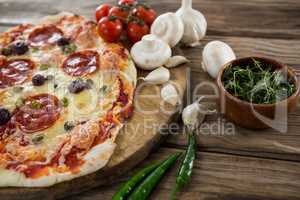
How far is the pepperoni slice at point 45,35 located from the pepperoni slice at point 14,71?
0.23 metres

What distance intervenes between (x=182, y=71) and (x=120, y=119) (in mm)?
646

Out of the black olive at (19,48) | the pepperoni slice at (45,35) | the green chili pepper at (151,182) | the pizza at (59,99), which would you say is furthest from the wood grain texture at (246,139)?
the black olive at (19,48)

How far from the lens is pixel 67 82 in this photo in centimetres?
304

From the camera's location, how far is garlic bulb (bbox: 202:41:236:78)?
10.3 feet

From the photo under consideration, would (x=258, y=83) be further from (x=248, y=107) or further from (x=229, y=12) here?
(x=229, y=12)

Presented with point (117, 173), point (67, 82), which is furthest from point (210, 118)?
point (67, 82)

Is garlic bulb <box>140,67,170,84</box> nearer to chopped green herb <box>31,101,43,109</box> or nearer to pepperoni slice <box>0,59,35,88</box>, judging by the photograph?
chopped green herb <box>31,101,43,109</box>

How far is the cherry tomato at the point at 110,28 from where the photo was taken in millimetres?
3307

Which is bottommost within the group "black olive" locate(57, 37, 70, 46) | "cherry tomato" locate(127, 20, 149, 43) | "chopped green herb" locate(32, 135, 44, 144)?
"chopped green herb" locate(32, 135, 44, 144)

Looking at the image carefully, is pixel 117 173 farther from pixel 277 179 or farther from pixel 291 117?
pixel 291 117

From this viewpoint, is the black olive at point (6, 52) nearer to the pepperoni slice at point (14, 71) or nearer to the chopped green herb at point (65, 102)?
the pepperoni slice at point (14, 71)

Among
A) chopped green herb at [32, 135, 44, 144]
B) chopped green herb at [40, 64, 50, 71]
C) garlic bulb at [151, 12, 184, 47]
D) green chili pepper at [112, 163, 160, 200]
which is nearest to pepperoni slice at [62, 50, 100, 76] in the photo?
chopped green herb at [40, 64, 50, 71]

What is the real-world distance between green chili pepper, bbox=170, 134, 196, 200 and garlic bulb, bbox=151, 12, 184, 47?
84 cm

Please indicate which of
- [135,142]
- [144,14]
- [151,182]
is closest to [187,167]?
[151,182]
